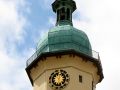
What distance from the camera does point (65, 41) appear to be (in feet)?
167

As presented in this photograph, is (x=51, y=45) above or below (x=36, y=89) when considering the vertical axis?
above

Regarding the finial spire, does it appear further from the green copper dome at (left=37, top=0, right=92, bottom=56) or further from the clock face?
the clock face

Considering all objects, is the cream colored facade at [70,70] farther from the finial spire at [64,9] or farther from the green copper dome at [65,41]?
the finial spire at [64,9]

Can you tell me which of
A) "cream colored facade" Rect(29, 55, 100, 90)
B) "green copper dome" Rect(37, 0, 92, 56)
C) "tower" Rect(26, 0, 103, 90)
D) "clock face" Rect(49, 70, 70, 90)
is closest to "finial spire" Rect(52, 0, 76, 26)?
"green copper dome" Rect(37, 0, 92, 56)

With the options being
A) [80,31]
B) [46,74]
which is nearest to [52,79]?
[46,74]

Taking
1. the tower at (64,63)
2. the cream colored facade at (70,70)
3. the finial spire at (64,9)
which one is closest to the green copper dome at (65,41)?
the tower at (64,63)

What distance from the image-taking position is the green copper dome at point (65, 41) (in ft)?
166

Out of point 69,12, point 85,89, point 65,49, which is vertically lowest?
point 85,89

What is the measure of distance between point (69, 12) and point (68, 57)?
664 centimetres

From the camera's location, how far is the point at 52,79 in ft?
162

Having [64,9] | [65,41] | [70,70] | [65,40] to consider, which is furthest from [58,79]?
[64,9]

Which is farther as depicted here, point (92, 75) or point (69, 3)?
point (69, 3)

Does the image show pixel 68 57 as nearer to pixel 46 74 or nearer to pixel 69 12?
pixel 46 74

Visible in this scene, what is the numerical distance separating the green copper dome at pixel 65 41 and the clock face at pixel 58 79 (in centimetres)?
216
